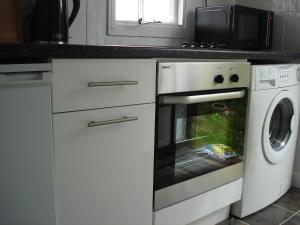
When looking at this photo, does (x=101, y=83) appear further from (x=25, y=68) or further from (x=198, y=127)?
(x=198, y=127)

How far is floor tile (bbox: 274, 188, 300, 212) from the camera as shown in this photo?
7.15ft

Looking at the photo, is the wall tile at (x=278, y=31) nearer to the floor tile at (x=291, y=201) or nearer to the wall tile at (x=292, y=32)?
the wall tile at (x=292, y=32)

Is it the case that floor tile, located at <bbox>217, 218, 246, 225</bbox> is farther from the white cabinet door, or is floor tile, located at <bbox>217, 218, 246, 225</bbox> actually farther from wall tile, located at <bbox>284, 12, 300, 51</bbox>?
wall tile, located at <bbox>284, 12, 300, 51</bbox>

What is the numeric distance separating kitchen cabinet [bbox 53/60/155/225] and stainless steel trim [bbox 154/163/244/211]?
7cm

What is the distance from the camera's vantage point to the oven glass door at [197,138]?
1.54m

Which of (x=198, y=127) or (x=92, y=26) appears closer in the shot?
(x=198, y=127)

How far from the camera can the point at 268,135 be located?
2.01m

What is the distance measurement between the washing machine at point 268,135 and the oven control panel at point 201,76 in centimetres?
12

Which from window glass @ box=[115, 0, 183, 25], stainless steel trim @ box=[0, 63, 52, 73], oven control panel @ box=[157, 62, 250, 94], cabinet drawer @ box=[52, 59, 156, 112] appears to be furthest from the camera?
window glass @ box=[115, 0, 183, 25]

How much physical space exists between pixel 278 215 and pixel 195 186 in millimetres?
721

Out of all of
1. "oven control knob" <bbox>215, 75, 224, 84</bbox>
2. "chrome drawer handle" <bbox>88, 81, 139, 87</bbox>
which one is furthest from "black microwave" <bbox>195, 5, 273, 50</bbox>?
"chrome drawer handle" <bbox>88, 81, 139, 87</bbox>

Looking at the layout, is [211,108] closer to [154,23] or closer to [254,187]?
[254,187]

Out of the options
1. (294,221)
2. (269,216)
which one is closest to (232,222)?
(269,216)

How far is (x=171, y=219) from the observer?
1.58 m
